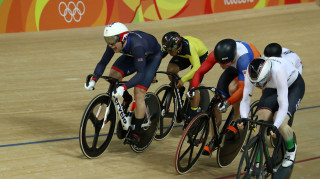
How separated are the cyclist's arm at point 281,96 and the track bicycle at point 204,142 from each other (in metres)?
0.55

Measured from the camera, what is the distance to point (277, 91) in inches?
151

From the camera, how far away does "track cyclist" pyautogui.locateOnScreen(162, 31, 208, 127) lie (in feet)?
16.4

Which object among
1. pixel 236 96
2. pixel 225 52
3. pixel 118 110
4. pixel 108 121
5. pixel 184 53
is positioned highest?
pixel 225 52

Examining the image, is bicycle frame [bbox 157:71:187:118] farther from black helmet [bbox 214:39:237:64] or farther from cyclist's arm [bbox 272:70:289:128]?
cyclist's arm [bbox 272:70:289:128]

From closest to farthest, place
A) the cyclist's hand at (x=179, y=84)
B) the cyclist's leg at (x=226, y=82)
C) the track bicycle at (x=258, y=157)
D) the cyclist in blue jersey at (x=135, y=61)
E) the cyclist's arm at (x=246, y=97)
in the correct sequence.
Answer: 1. the track bicycle at (x=258, y=157)
2. the cyclist's arm at (x=246, y=97)
3. the cyclist in blue jersey at (x=135, y=61)
4. the cyclist's leg at (x=226, y=82)
5. the cyclist's hand at (x=179, y=84)

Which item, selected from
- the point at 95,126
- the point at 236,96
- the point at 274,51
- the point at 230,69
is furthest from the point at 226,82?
the point at 95,126

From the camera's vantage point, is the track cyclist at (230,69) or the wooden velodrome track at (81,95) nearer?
the track cyclist at (230,69)

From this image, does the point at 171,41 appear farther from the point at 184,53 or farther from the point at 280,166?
the point at 280,166

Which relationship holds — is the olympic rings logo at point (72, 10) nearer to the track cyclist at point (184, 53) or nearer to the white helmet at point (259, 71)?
the track cyclist at point (184, 53)

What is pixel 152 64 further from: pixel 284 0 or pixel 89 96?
pixel 284 0

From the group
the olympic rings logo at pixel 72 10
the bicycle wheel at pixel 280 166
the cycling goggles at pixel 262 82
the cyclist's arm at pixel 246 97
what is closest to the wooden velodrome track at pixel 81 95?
the olympic rings logo at pixel 72 10

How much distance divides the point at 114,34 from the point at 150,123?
0.88 metres

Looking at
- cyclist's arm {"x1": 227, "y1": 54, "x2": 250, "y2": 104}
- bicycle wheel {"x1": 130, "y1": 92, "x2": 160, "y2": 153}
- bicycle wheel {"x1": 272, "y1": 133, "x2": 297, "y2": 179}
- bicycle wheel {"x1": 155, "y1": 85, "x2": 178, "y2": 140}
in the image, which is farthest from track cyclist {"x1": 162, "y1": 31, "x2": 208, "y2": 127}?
A: bicycle wheel {"x1": 272, "y1": 133, "x2": 297, "y2": 179}

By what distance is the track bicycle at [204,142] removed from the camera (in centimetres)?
428
